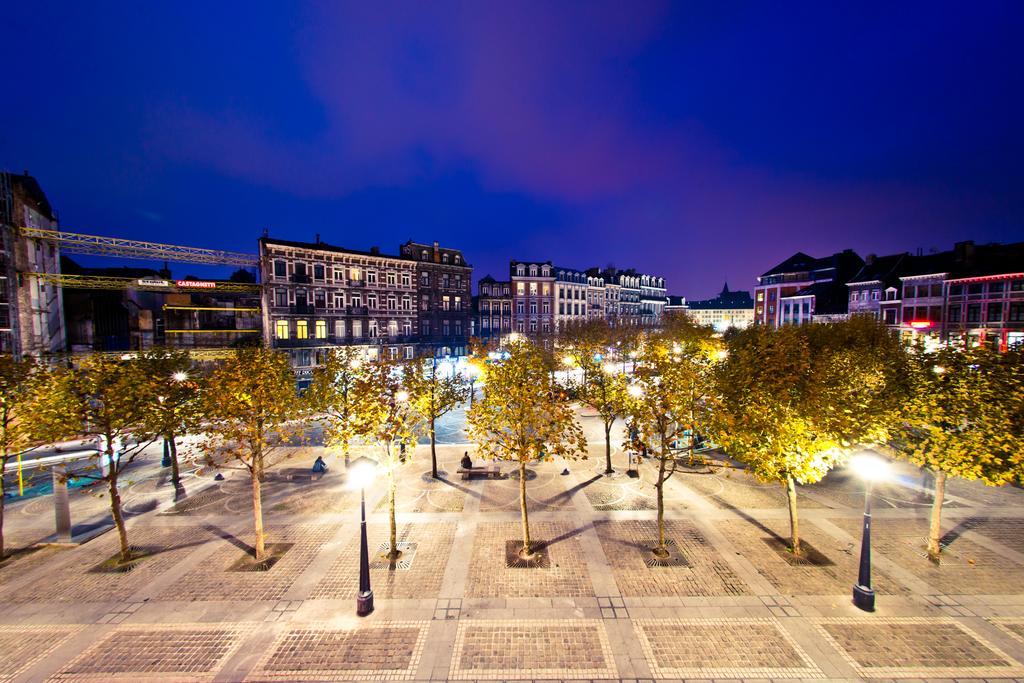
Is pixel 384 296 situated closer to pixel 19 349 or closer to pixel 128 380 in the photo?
pixel 19 349

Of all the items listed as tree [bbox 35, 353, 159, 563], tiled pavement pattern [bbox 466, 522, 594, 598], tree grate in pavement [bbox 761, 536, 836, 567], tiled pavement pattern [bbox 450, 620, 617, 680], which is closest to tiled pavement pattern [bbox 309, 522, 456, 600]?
tiled pavement pattern [bbox 466, 522, 594, 598]

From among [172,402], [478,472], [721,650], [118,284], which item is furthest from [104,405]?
[118,284]

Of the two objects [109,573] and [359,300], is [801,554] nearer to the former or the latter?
[109,573]

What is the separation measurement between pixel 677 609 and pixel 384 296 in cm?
5246

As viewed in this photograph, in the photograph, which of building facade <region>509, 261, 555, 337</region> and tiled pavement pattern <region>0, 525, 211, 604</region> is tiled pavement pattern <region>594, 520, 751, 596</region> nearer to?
tiled pavement pattern <region>0, 525, 211, 604</region>

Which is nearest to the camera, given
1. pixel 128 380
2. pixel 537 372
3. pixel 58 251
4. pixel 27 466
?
pixel 128 380

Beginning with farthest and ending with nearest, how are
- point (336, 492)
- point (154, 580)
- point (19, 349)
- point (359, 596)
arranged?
point (19, 349) < point (336, 492) < point (154, 580) < point (359, 596)

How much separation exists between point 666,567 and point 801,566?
4.77 meters

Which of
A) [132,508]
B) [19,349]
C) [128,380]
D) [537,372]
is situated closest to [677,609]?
[537,372]

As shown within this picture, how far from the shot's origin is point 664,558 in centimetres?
1452

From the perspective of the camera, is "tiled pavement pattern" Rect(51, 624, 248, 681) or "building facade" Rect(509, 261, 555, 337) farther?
"building facade" Rect(509, 261, 555, 337)

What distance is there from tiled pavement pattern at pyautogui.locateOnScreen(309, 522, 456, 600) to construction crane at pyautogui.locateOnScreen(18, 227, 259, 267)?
109ft

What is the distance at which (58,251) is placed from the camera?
114ft

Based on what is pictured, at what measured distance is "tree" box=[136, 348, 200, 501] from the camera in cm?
1662
